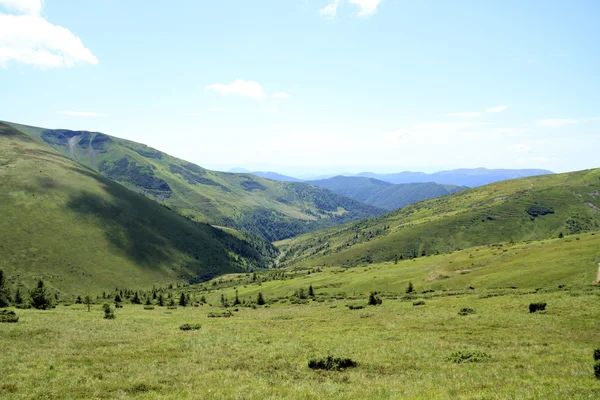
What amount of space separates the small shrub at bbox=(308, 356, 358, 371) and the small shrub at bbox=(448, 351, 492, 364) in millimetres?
7100

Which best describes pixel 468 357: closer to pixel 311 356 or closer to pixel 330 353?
pixel 330 353

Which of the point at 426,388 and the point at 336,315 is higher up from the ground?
the point at 426,388

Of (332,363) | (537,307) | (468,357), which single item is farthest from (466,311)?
(332,363)

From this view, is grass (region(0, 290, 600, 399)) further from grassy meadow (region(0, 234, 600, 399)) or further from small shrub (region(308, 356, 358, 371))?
small shrub (region(308, 356, 358, 371))

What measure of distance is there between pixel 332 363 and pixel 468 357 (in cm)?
978

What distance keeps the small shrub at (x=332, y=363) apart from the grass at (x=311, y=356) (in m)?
0.63

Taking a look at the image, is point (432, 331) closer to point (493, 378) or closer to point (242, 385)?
point (493, 378)

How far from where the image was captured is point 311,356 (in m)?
26.5

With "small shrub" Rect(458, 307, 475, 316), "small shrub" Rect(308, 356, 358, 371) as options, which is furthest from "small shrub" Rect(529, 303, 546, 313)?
"small shrub" Rect(308, 356, 358, 371)

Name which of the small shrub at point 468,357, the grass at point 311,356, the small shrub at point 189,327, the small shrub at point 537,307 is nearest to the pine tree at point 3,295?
the grass at point 311,356

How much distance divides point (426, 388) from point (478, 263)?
85.1 m

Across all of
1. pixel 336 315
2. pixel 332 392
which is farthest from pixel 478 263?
pixel 332 392

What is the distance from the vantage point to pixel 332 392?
18.4 meters

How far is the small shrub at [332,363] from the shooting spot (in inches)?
932
